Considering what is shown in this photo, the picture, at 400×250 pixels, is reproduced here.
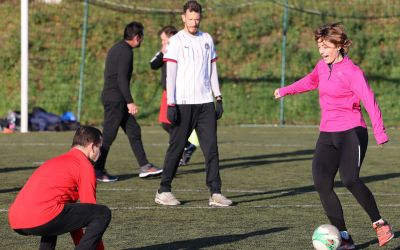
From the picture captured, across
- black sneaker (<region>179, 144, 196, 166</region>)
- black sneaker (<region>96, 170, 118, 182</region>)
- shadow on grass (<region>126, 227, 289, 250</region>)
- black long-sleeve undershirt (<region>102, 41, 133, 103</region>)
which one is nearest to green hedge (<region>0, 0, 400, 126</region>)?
black sneaker (<region>179, 144, 196, 166</region>)

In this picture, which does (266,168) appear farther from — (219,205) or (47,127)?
(47,127)

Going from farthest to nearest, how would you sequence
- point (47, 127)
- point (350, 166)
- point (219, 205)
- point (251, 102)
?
point (251, 102) → point (47, 127) → point (219, 205) → point (350, 166)

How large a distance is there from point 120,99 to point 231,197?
2.43 m

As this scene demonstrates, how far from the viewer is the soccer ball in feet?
26.3

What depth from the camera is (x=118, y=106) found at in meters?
13.2

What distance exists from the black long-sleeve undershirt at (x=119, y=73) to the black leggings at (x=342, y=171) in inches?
177

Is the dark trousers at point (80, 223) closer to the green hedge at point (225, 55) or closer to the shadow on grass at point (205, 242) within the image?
the shadow on grass at point (205, 242)

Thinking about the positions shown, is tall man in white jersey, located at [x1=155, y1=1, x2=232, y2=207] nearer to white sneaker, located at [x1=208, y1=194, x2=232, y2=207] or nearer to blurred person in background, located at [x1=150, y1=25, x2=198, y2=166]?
white sneaker, located at [x1=208, y1=194, x2=232, y2=207]

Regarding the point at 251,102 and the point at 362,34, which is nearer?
the point at 251,102

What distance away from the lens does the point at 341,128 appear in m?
8.66

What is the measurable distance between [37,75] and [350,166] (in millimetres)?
19295

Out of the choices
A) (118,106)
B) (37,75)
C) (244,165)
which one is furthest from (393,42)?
(118,106)

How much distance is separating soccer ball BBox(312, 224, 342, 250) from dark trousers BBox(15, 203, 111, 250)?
1.73m

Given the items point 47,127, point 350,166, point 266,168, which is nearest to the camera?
point 350,166
